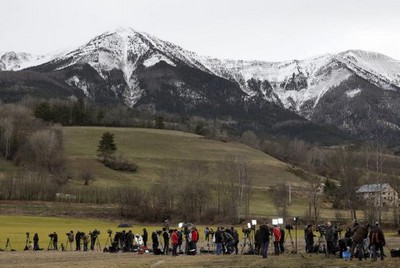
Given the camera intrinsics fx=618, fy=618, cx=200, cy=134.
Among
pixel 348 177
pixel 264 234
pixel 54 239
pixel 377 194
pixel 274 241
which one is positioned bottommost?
pixel 54 239

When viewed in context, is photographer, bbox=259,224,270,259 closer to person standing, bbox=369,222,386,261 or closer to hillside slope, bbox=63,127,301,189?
person standing, bbox=369,222,386,261

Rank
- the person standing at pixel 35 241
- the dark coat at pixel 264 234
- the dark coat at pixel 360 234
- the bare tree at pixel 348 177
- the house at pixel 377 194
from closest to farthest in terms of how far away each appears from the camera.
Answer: the dark coat at pixel 360 234 < the dark coat at pixel 264 234 < the person standing at pixel 35 241 < the house at pixel 377 194 < the bare tree at pixel 348 177

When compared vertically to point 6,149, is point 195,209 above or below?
below

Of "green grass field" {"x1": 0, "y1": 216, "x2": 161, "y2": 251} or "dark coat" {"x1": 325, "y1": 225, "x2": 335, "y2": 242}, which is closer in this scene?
"dark coat" {"x1": 325, "y1": 225, "x2": 335, "y2": 242}

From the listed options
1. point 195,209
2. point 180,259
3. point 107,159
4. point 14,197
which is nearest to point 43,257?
point 180,259

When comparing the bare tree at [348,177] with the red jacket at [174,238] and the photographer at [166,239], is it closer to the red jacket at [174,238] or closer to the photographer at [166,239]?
the photographer at [166,239]

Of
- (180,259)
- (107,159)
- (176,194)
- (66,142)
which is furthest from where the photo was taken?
(66,142)

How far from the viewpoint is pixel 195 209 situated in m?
104

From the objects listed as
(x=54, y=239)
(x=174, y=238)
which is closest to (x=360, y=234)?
(x=174, y=238)

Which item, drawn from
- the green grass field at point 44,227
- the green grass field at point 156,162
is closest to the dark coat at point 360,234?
the green grass field at point 44,227

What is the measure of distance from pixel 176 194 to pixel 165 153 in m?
71.6

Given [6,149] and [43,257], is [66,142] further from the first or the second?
[43,257]

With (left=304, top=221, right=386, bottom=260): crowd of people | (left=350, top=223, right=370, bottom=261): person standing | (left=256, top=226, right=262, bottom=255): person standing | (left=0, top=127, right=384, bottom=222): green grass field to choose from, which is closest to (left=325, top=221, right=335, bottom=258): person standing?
(left=304, top=221, right=386, bottom=260): crowd of people

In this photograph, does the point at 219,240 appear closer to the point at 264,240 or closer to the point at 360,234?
the point at 264,240
